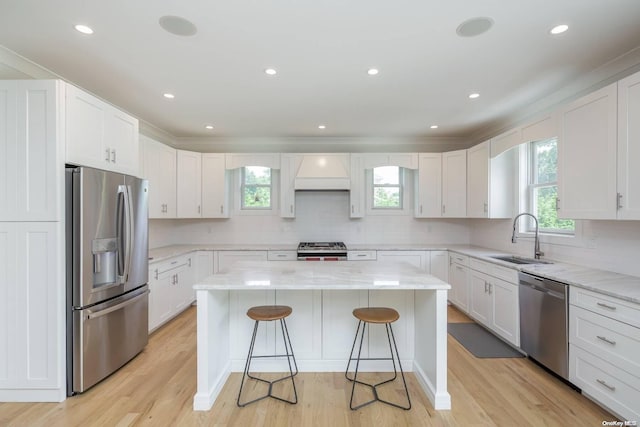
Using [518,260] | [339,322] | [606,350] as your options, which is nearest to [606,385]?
[606,350]

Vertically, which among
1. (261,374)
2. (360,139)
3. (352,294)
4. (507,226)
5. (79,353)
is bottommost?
(261,374)

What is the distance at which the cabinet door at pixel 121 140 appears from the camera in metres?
2.59

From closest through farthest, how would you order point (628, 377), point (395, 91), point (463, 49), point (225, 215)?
point (628, 377) → point (463, 49) → point (395, 91) → point (225, 215)

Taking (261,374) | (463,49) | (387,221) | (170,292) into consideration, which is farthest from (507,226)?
(170,292)

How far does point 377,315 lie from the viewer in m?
2.14

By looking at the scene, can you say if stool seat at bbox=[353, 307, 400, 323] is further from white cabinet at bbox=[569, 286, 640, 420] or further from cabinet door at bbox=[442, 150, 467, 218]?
cabinet door at bbox=[442, 150, 467, 218]

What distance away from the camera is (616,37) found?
2152 millimetres

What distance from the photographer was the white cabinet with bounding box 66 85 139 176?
2.23m

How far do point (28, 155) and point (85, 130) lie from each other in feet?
1.32

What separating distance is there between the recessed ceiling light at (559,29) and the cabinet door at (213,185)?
422 cm

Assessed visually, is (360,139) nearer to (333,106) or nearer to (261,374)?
(333,106)

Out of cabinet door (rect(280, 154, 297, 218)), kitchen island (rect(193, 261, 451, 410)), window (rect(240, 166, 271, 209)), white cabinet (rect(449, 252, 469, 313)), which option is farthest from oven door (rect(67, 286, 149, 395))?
white cabinet (rect(449, 252, 469, 313))

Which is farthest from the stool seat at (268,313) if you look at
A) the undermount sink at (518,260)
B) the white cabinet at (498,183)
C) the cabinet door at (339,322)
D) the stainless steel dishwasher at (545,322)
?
the white cabinet at (498,183)

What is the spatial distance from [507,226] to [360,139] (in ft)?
8.42
